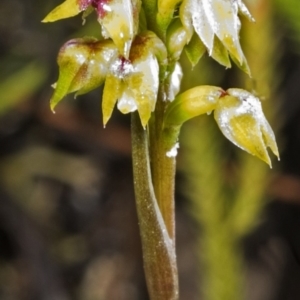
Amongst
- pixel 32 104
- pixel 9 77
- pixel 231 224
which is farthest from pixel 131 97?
pixel 32 104

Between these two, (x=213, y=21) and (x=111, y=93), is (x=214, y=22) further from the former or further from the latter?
(x=111, y=93)

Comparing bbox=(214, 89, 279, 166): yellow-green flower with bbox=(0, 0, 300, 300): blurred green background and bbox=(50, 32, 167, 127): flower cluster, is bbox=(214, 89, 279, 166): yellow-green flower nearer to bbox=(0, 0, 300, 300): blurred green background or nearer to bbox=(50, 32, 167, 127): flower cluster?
bbox=(50, 32, 167, 127): flower cluster

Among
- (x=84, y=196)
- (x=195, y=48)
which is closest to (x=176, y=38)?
(x=195, y=48)

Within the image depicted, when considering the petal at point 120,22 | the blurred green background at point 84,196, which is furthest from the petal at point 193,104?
the blurred green background at point 84,196

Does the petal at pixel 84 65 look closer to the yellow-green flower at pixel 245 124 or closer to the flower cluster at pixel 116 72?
the flower cluster at pixel 116 72

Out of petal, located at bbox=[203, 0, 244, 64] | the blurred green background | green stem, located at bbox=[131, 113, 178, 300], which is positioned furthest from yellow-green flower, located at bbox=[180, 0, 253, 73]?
the blurred green background

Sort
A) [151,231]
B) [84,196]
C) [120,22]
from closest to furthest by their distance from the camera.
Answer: [120,22], [151,231], [84,196]

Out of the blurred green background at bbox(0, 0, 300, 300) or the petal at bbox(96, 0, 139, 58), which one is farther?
the blurred green background at bbox(0, 0, 300, 300)

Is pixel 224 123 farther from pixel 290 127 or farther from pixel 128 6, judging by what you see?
pixel 290 127

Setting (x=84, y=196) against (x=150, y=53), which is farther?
(x=84, y=196)

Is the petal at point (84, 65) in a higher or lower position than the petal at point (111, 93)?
higher
